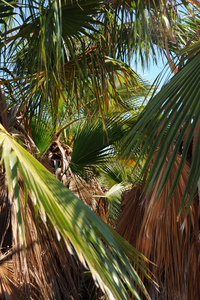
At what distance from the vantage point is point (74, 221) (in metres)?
1.34

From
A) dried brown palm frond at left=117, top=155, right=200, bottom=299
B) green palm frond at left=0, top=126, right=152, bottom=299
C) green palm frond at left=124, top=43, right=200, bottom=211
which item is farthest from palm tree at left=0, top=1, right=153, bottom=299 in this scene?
green palm frond at left=124, top=43, right=200, bottom=211

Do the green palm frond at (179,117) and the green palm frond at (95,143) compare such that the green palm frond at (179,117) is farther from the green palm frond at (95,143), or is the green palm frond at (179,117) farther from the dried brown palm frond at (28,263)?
the green palm frond at (95,143)

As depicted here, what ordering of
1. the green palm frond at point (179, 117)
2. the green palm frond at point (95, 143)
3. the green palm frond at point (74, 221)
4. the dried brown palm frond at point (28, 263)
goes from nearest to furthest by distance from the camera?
the green palm frond at point (179, 117)
the green palm frond at point (74, 221)
the dried brown palm frond at point (28, 263)
the green palm frond at point (95, 143)

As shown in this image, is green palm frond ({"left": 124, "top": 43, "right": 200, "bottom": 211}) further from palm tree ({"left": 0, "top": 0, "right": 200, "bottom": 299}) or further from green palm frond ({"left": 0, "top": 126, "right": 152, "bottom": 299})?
green palm frond ({"left": 0, "top": 126, "right": 152, "bottom": 299})

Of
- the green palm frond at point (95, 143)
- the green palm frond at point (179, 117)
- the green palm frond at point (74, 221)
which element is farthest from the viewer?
the green palm frond at point (95, 143)

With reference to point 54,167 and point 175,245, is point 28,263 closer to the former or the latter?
point 175,245

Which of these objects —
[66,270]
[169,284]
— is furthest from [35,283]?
[169,284]

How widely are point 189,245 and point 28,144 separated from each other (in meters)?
1.63

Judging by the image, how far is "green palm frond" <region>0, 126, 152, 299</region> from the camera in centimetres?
127

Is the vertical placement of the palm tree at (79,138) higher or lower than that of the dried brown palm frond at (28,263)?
higher

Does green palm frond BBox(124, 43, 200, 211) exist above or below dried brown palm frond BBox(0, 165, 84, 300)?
above

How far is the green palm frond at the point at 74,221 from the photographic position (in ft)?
4.17

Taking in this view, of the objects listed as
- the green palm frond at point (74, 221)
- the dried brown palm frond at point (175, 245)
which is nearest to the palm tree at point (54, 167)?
the green palm frond at point (74, 221)

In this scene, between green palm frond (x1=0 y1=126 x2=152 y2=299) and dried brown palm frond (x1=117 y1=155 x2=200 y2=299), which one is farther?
dried brown palm frond (x1=117 y1=155 x2=200 y2=299)
